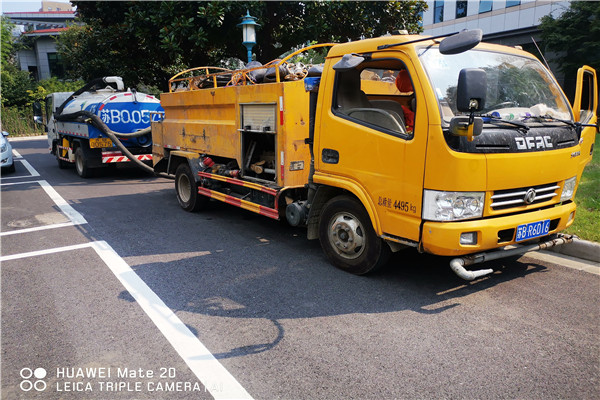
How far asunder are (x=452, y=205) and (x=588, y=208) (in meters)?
3.81

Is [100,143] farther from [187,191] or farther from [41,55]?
[41,55]

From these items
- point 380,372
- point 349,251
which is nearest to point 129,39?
point 349,251

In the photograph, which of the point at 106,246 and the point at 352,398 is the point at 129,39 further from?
the point at 352,398

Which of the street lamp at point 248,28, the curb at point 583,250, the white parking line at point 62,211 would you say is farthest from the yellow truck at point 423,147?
the street lamp at point 248,28

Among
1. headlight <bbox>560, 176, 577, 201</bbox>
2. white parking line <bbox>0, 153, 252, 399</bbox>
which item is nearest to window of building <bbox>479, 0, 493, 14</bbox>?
headlight <bbox>560, 176, 577, 201</bbox>

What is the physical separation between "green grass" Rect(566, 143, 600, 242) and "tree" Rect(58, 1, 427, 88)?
6218mm

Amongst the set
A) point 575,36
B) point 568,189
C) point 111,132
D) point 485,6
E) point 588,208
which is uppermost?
point 485,6

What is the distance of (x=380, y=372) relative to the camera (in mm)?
3045

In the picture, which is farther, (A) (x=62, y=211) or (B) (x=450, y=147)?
(A) (x=62, y=211)

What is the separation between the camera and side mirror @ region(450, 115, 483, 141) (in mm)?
3512

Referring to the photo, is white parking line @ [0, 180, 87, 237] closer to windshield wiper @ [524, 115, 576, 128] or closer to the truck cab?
the truck cab

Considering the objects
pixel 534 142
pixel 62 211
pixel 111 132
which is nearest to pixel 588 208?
pixel 534 142

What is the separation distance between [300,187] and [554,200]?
270 cm

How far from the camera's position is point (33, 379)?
3.07 m
